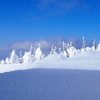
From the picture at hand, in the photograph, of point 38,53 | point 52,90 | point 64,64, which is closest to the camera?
point 52,90

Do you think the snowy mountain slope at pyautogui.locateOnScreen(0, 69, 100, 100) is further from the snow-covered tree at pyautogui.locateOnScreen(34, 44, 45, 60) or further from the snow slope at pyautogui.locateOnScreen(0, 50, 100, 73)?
the snow-covered tree at pyautogui.locateOnScreen(34, 44, 45, 60)

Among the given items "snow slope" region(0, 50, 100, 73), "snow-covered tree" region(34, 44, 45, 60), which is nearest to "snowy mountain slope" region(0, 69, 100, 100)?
"snow slope" region(0, 50, 100, 73)

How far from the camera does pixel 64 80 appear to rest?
11.6 metres

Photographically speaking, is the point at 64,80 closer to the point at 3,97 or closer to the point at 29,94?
the point at 29,94

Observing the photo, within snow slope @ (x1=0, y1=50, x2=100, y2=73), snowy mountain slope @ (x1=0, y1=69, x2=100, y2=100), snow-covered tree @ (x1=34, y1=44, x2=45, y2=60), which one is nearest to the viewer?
snowy mountain slope @ (x1=0, y1=69, x2=100, y2=100)

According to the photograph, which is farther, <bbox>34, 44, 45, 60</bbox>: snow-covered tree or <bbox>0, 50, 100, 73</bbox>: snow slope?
<bbox>34, 44, 45, 60</bbox>: snow-covered tree

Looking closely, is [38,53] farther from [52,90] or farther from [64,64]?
[52,90]

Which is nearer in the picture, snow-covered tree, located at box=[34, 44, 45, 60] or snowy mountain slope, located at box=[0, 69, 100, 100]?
snowy mountain slope, located at box=[0, 69, 100, 100]

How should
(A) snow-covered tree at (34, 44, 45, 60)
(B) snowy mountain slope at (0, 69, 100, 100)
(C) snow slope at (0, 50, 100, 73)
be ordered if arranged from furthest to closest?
(A) snow-covered tree at (34, 44, 45, 60) → (C) snow slope at (0, 50, 100, 73) → (B) snowy mountain slope at (0, 69, 100, 100)

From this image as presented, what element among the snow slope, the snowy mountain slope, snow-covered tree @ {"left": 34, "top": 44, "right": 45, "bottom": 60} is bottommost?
the snowy mountain slope

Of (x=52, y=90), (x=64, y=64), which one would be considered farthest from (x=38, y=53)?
(x=52, y=90)

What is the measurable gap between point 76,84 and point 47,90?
2.03 m

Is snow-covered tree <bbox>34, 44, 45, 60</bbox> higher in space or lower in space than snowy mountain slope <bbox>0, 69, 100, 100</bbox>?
higher

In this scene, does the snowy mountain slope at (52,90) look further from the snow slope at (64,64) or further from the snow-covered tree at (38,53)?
the snow-covered tree at (38,53)
